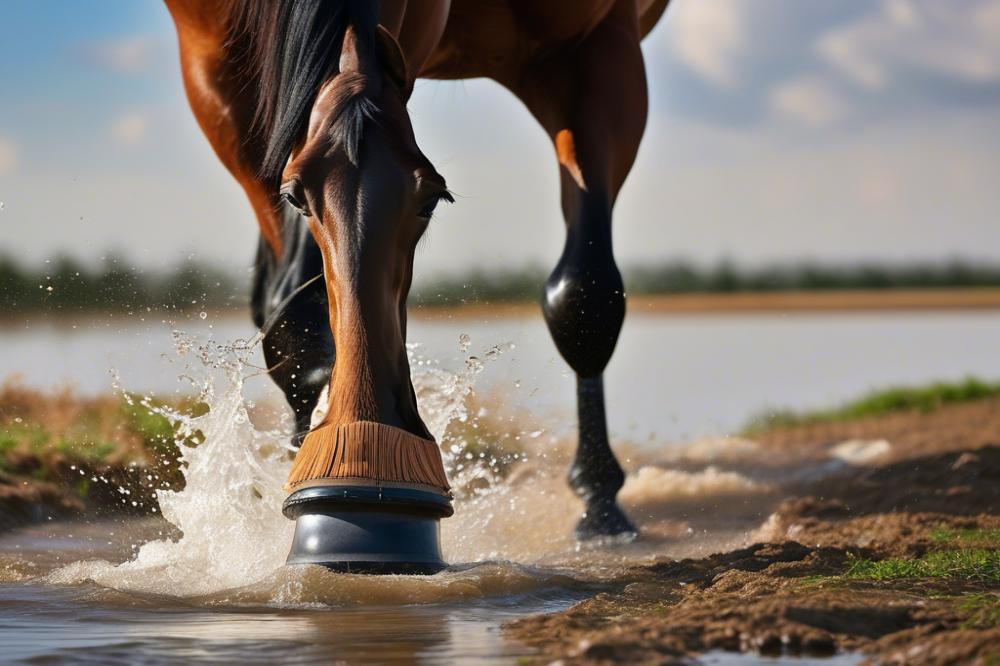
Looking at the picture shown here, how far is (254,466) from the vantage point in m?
3.83

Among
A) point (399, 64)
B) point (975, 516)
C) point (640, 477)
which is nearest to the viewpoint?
point (399, 64)

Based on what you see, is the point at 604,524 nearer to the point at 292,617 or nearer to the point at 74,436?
the point at 292,617

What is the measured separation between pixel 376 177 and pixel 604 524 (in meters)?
1.99

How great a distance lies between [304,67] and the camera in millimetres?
2844

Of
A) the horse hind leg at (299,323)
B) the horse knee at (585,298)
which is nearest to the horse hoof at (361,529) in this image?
the horse hind leg at (299,323)

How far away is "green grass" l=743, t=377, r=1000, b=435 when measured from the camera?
29.6ft

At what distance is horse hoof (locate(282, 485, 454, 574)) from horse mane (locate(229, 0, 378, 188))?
0.64 meters

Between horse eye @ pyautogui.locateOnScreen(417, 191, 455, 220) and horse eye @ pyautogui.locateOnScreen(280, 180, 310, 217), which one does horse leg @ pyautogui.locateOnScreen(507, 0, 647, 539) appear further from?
horse eye @ pyautogui.locateOnScreen(280, 180, 310, 217)

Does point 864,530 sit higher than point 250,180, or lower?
lower

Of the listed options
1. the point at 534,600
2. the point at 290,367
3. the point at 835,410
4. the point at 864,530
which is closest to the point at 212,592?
the point at 534,600

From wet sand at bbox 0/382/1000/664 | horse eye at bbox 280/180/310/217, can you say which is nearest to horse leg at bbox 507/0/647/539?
wet sand at bbox 0/382/1000/664

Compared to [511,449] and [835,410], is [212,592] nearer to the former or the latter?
[511,449]

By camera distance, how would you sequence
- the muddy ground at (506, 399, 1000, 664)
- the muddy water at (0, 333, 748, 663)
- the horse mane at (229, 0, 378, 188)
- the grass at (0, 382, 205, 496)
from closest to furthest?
the muddy ground at (506, 399, 1000, 664), the muddy water at (0, 333, 748, 663), the horse mane at (229, 0, 378, 188), the grass at (0, 382, 205, 496)

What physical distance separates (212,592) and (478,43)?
222cm
